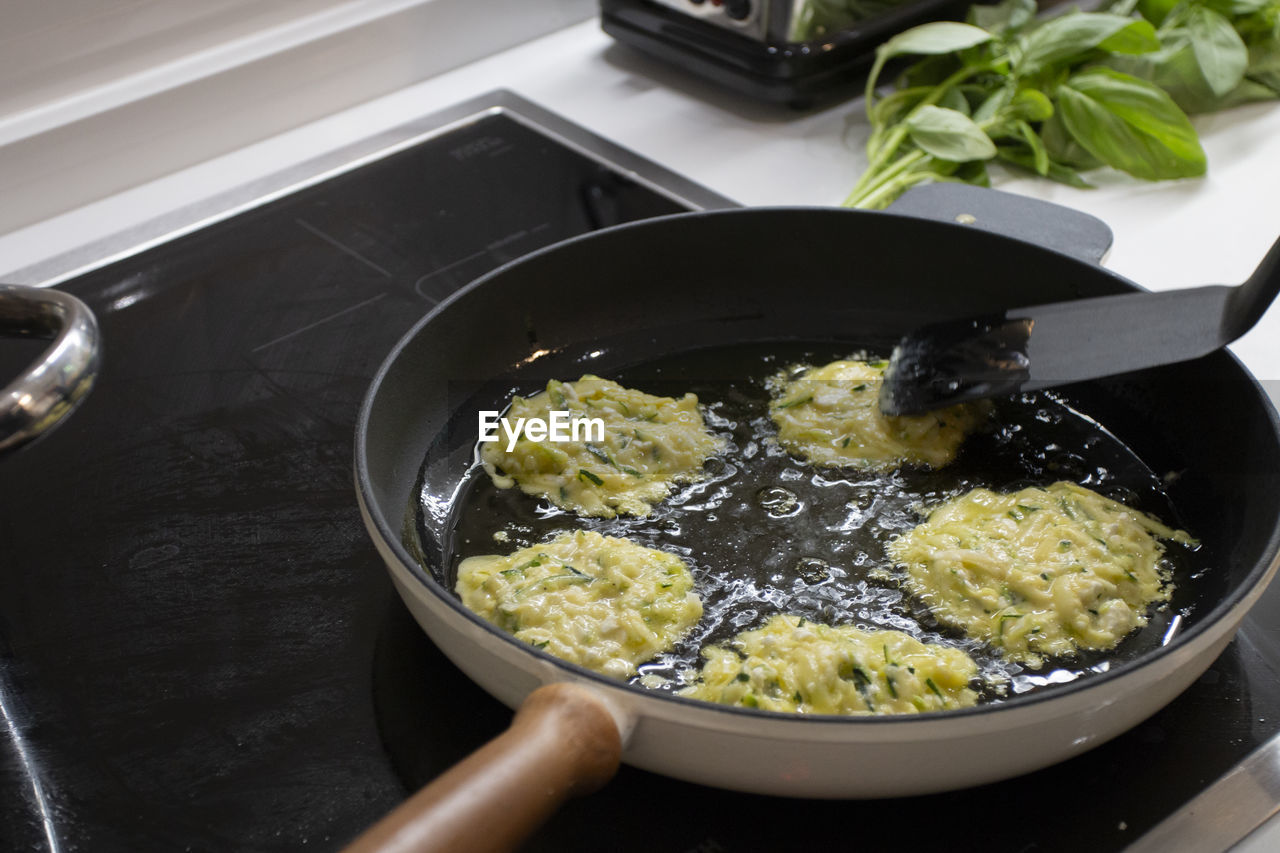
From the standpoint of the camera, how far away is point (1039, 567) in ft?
3.09

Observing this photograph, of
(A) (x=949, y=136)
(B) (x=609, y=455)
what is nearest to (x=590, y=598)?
(B) (x=609, y=455)

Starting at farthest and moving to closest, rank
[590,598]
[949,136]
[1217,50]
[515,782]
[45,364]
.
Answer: [1217,50], [949,136], [590,598], [45,364], [515,782]

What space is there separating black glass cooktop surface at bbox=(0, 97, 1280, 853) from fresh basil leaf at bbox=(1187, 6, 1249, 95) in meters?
0.74

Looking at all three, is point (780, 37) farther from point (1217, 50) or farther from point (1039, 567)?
point (1039, 567)

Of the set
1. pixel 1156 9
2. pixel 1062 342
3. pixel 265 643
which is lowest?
pixel 265 643

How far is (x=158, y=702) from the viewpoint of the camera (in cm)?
86

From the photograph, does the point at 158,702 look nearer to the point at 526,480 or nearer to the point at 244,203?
the point at 526,480

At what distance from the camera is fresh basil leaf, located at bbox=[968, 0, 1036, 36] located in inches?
63.0

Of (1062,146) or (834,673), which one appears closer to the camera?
(834,673)

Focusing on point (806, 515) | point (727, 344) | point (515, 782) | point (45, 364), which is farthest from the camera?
point (727, 344)

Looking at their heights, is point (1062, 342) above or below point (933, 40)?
below

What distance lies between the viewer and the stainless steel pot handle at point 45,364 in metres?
0.71

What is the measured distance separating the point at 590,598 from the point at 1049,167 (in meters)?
0.95

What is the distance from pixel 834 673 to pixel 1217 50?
3.85 ft
